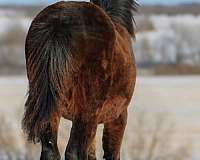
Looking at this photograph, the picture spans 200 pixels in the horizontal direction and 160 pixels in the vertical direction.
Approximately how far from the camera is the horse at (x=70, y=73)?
2949 millimetres

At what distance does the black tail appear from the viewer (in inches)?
116

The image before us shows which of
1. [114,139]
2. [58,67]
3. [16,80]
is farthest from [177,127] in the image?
[58,67]

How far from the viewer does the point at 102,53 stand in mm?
3021

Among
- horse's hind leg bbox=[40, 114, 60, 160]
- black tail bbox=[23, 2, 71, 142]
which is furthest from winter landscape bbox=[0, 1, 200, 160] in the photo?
black tail bbox=[23, 2, 71, 142]

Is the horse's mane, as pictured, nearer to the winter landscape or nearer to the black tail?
the black tail

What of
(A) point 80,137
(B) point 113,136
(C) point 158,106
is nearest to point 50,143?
(A) point 80,137

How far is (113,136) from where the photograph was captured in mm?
3639

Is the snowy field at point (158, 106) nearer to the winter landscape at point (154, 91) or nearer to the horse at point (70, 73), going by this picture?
the winter landscape at point (154, 91)

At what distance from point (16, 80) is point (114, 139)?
42.9 feet

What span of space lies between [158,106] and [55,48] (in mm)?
11040

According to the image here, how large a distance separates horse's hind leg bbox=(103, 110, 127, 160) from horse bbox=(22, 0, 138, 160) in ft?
1.40

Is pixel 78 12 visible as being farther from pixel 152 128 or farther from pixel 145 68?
pixel 145 68

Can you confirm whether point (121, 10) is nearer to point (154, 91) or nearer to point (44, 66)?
point (44, 66)

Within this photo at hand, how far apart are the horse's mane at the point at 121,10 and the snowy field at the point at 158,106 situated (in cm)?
626
